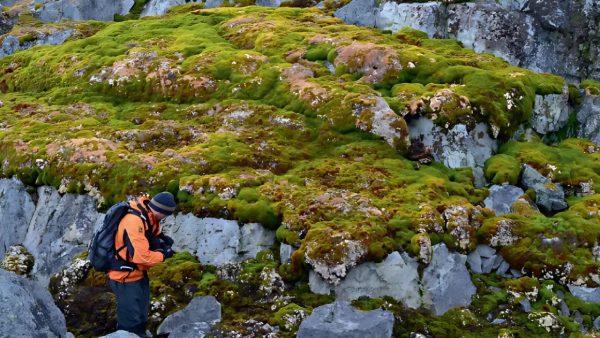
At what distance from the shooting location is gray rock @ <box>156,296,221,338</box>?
14336 millimetres

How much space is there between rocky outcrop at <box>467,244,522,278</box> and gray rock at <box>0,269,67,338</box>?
36.0 ft

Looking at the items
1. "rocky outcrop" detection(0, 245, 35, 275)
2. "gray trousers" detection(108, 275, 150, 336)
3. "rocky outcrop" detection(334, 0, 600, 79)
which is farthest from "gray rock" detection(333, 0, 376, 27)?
"gray trousers" detection(108, 275, 150, 336)

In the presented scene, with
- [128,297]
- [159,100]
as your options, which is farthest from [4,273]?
[159,100]

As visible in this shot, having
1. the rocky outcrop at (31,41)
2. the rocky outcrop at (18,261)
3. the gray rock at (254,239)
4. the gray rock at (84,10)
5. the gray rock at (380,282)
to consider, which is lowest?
the rocky outcrop at (18,261)

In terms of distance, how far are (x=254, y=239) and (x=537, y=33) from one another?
19.0m

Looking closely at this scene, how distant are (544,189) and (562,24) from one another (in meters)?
12.5

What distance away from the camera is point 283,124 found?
22.4 metres

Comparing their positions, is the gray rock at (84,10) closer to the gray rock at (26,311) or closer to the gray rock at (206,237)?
the gray rock at (206,237)

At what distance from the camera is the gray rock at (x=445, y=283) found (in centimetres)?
1554

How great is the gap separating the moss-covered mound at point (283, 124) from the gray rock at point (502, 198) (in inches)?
18.6

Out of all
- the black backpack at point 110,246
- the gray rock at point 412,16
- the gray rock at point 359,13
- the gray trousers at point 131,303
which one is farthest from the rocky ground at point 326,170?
the black backpack at point 110,246

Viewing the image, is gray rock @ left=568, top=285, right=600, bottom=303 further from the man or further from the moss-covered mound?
the man

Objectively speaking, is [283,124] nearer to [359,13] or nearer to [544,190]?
[544,190]

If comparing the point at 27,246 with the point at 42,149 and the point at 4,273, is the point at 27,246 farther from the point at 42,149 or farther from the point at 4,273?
the point at 4,273
